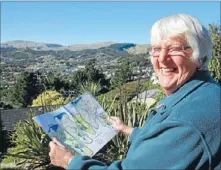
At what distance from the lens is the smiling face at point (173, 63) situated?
134cm

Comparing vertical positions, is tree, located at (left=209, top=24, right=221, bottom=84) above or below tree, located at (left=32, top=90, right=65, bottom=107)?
above

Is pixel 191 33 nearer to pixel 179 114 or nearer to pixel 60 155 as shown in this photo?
pixel 179 114

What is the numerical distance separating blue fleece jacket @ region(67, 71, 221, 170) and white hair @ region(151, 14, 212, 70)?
136mm

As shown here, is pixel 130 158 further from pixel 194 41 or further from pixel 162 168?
pixel 194 41

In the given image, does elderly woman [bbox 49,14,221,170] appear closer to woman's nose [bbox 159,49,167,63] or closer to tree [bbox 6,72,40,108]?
woman's nose [bbox 159,49,167,63]

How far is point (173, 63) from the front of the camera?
139 cm

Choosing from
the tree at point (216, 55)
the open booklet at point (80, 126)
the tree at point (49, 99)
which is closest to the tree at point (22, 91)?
the tree at point (49, 99)

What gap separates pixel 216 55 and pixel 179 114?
261 inches

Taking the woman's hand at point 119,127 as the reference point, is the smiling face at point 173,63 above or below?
above

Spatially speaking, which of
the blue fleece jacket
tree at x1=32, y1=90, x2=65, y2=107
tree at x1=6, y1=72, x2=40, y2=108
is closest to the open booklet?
the blue fleece jacket

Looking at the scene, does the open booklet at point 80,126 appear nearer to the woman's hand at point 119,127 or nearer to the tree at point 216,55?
the woman's hand at point 119,127

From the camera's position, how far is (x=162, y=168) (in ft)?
3.85

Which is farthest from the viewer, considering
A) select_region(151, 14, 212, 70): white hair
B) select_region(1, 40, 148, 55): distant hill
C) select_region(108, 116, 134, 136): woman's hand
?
select_region(1, 40, 148, 55): distant hill

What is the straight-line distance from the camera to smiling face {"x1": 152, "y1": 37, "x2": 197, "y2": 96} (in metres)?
1.34
